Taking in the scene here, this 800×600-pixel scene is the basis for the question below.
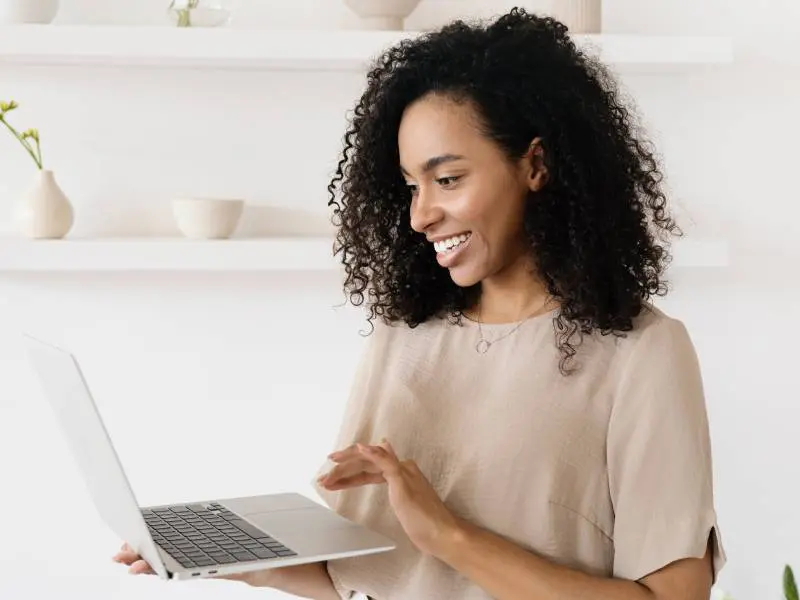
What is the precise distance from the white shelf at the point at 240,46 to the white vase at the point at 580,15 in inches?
1.9

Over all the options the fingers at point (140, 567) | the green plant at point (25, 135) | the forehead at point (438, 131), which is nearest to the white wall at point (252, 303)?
the green plant at point (25, 135)

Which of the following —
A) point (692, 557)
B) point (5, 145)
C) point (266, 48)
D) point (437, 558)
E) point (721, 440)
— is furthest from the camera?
point (721, 440)

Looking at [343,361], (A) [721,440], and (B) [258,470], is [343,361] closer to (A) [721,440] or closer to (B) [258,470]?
(B) [258,470]

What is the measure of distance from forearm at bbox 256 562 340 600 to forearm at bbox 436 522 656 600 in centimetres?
27

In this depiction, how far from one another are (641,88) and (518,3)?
32cm

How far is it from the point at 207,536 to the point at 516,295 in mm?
458

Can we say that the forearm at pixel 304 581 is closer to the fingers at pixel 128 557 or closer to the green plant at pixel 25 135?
the fingers at pixel 128 557

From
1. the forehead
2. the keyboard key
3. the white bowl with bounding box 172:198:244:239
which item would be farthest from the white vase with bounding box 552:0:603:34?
the keyboard key

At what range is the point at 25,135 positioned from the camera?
2.24m

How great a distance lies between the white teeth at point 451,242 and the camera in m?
1.29

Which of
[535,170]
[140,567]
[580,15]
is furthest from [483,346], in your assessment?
[580,15]

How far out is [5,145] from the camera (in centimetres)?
231

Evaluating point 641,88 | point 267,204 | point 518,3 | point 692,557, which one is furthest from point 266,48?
point 692,557

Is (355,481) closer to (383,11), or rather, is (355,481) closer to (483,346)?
(483,346)
